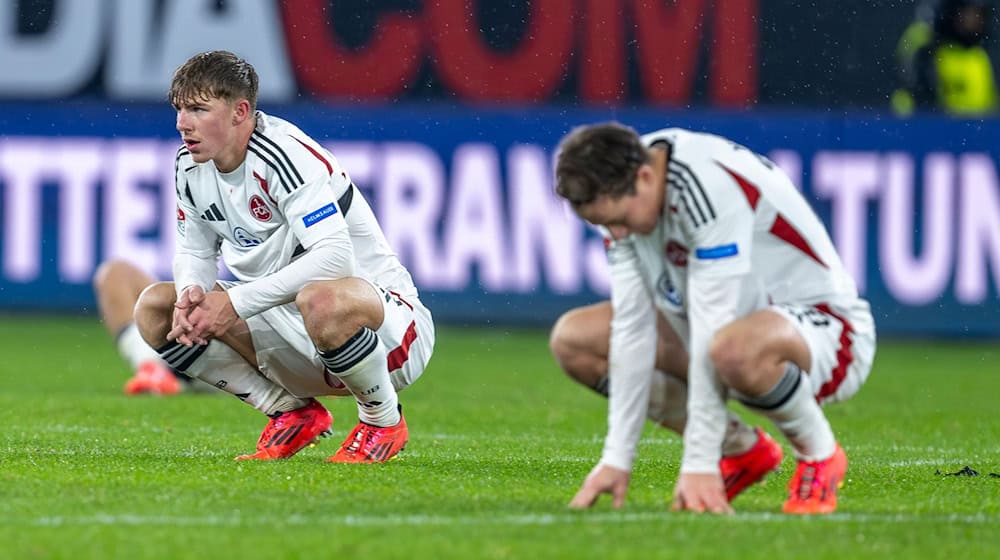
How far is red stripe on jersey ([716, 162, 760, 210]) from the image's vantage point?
4.61m

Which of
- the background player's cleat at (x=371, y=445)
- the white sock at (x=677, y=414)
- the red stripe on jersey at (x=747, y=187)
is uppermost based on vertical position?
the red stripe on jersey at (x=747, y=187)

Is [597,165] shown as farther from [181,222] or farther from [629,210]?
[181,222]

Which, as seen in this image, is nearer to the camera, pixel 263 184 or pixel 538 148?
pixel 263 184

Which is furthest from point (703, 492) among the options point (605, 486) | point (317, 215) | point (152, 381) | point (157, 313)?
point (152, 381)

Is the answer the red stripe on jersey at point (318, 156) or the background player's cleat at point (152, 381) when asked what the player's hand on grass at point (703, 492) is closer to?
the red stripe on jersey at point (318, 156)

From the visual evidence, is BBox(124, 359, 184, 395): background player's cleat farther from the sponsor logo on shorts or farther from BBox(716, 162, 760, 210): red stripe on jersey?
BBox(716, 162, 760, 210): red stripe on jersey

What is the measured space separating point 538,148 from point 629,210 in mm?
8001

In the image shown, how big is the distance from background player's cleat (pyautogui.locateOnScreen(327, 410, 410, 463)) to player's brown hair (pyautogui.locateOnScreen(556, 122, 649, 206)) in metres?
1.76

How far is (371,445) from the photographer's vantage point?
5969 millimetres

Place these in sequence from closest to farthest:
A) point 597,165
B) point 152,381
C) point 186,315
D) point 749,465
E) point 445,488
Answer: point 597,165 < point 749,465 < point 445,488 < point 186,315 < point 152,381

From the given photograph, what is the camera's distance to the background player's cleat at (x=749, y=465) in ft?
16.1

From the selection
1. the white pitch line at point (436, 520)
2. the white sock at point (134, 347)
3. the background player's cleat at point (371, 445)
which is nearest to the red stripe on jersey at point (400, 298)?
the background player's cleat at point (371, 445)

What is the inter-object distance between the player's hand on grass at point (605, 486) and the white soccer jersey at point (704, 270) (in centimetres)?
3

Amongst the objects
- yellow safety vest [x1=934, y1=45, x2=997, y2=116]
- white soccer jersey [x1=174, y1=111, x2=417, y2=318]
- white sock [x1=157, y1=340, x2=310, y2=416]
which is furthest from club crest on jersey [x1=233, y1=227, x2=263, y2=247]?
yellow safety vest [x1=934, y1=45, x2=997, y2=116]
